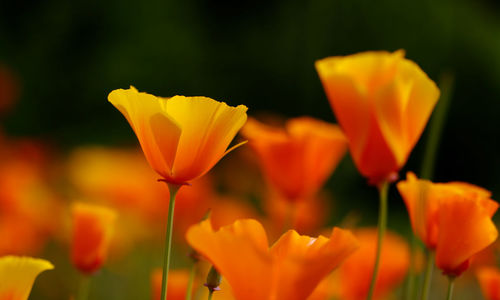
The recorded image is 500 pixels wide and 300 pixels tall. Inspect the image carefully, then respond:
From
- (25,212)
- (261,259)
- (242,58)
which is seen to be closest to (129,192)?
(25,212)

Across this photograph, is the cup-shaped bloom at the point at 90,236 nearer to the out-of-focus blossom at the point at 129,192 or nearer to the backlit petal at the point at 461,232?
the backlit petal at the point at 461,232

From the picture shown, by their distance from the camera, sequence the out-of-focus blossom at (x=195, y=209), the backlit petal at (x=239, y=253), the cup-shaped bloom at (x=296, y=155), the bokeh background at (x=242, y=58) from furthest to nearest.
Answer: the bokeh background at (x=242, y=58) < the out-of-focus blossom at (x=195, y=209) < the cup-shaped bloom at (x=296, y=155) < the backlit petal at (x=239, y=253)

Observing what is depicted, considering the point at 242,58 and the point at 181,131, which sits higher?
the point at 242,58

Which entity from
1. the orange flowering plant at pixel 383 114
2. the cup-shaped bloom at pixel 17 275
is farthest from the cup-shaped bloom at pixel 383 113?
the cup-shaped bloom at pixel 17 275

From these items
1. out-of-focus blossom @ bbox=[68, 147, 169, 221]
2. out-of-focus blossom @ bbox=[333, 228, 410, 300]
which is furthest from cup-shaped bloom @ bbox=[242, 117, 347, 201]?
out-of-focus blossom @ bbox=[68, 147, 169, 221]

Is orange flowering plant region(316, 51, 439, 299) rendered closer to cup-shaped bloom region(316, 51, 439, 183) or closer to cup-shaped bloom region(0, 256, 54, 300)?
cup-shaped bloom region(316, 51, 439, 183)

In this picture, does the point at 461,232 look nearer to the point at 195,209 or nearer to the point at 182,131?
the point at 182,131
